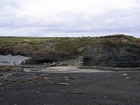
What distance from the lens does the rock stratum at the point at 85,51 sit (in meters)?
69.6

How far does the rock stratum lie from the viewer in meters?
69.6

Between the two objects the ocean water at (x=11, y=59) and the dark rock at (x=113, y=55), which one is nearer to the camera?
the dark rock at (x=113, y=55)

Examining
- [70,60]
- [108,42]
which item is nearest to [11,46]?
[70,60]

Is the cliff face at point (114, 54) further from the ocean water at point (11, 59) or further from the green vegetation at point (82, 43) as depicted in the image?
the ocean water at point (11, 59)

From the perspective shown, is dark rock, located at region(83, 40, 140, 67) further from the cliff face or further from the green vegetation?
the green vegetation

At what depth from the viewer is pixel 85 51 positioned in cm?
8175

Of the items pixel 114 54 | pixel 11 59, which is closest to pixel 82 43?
pixel 114 54

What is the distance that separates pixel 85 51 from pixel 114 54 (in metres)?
12.9

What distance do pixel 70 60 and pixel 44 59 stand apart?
7.54 metres

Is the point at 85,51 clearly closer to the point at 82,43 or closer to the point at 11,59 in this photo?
the point at 82,43

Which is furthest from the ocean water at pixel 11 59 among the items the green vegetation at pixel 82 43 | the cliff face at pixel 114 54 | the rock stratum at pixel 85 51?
the cliff face at pixel 114 54

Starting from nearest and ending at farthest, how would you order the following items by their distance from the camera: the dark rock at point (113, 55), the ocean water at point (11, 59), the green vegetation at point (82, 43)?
the dark rock at point (113, 55), the green vegetation at point (82, 43), the ocean water at point (11, 59)

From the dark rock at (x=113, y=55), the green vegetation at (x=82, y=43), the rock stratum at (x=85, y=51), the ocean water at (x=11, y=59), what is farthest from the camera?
the ocean water at (x=11, y=59)

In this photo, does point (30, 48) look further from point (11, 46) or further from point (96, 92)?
point (96, 92)
